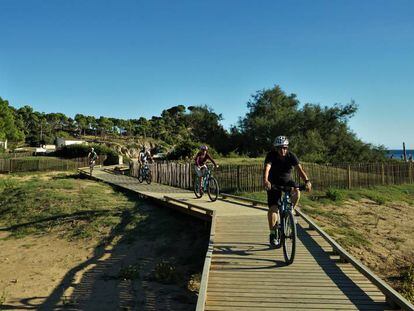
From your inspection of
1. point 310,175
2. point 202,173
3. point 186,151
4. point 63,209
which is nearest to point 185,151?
point 186,151

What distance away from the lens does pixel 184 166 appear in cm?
2127

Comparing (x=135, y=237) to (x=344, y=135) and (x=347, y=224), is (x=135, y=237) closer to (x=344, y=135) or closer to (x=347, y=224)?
(x=347, y=224)

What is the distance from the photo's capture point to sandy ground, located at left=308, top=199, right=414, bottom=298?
451 inches

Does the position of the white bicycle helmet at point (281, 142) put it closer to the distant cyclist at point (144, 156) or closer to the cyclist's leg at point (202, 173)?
the cyclist's leg at point (202, 173)

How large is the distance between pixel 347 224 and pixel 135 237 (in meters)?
7.79

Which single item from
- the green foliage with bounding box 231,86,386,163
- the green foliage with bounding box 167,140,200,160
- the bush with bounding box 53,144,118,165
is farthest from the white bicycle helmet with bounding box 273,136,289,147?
the bush with bounding box 53,144,118,165

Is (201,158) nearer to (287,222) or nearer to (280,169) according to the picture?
(280,169)

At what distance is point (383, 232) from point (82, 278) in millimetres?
10669

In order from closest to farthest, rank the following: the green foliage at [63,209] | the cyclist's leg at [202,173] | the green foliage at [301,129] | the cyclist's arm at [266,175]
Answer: the cyclist's arm at [266,175]
the cyclist's leg at [202,173]
the green foliage at [63,209]
the green foliage at [301,129]

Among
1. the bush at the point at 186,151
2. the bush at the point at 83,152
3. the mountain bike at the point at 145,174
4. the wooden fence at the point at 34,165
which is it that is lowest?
the mountain bike at the point at 145,174

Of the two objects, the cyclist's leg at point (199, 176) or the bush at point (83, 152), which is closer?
the cyclist's leg at point (199, 176)

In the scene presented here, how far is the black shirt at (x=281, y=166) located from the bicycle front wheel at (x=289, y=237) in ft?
1.95

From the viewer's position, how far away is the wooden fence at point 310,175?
65.3ft

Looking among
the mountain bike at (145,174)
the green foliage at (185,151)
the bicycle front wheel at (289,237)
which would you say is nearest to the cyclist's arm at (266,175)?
the bicycle front wheel at (289,237)
